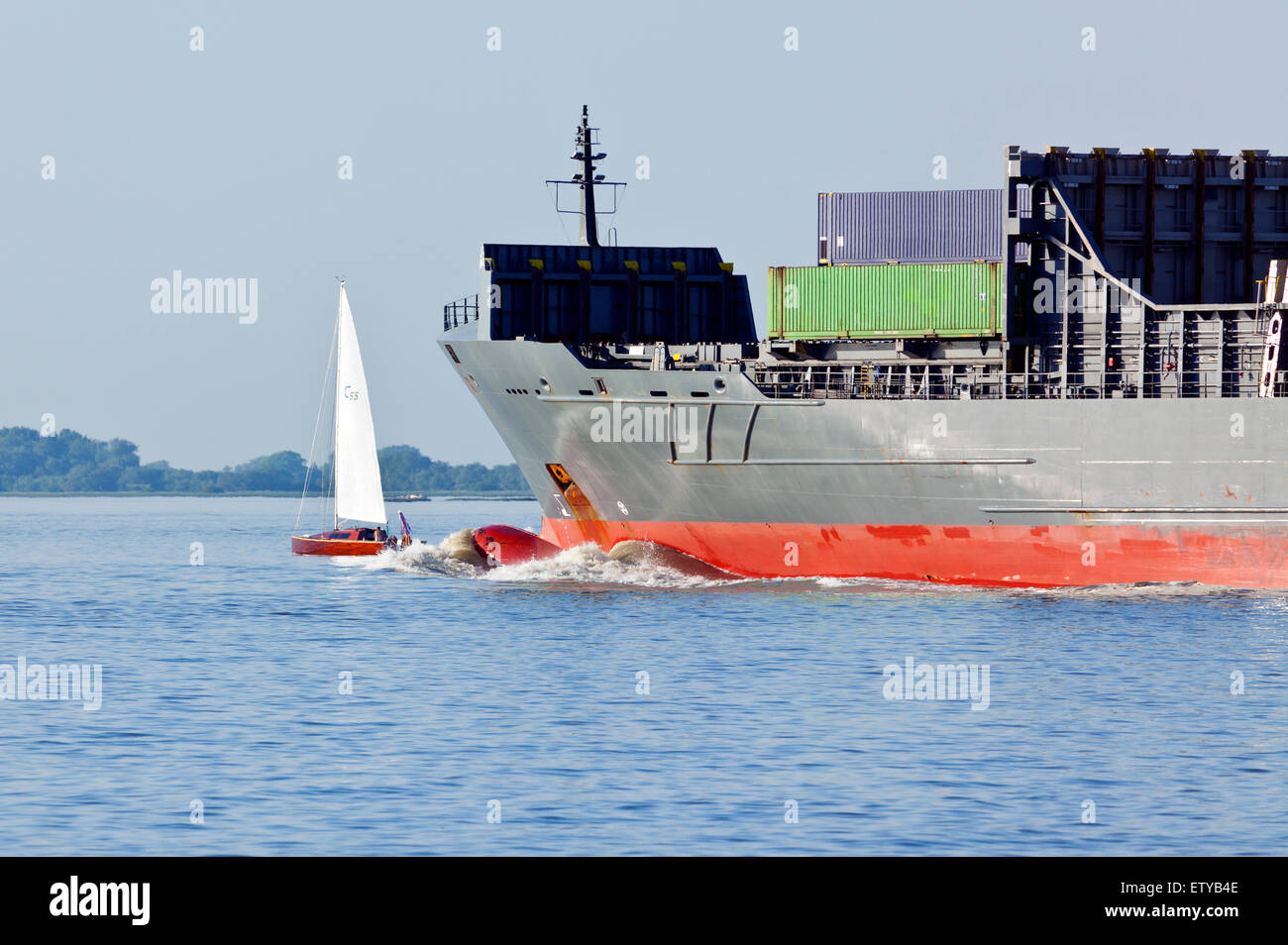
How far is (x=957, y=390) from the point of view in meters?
45.4

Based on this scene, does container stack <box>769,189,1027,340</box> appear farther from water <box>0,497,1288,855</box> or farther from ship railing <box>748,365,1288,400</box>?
water <box>0,497,1288,855</box>

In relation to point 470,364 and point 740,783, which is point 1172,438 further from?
point 740,783

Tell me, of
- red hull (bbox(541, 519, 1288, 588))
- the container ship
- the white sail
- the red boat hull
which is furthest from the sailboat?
red hull (bbox(541, 519, 1288, 588))

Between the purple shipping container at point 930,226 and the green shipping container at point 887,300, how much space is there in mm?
4309

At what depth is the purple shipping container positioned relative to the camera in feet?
166

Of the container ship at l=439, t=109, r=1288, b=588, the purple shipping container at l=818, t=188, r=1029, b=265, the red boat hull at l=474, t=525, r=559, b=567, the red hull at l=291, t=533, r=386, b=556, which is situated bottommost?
the red hull at l=291, t=533, r=386, b=556

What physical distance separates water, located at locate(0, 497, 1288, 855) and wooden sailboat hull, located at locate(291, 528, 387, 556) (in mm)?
23383

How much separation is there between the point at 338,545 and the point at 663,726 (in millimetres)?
49311

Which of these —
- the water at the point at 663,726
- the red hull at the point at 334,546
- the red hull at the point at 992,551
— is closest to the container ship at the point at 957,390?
the red hull at the point at 992,551

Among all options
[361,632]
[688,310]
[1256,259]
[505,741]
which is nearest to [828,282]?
[688,310]

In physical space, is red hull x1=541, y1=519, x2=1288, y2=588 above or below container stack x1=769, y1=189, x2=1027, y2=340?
below

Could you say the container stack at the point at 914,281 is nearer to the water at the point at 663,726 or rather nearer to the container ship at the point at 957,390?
the container ship at the point at 957,390

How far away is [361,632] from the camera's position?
39281 mm

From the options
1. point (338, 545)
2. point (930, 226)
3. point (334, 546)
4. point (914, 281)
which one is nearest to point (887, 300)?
point (914, 281)
